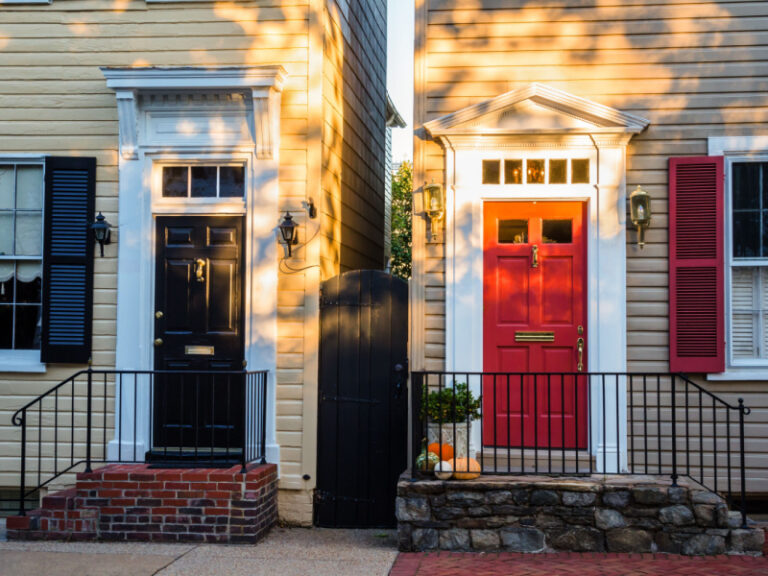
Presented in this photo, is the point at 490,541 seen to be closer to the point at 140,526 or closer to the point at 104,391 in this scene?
the point at 140,526

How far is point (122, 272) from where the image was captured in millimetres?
8141

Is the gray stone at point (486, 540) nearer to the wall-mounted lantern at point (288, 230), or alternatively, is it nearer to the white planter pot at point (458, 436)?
the white planter pot at point (458, 436)

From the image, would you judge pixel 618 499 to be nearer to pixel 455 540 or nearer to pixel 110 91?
pixel 455 540

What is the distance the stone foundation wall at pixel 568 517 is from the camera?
652 centimetres

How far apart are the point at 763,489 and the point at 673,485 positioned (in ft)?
4.52

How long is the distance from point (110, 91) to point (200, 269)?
1.86 metres

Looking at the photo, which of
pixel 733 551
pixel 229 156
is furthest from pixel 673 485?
pixel 229 156

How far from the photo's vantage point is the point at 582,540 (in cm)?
661

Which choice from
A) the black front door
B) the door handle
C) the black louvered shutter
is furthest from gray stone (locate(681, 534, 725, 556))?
the black louvered shutter

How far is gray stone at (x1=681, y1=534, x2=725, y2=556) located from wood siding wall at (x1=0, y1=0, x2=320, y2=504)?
10.6 feet

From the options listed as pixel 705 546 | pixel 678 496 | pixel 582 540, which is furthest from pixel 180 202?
pixel 705 546

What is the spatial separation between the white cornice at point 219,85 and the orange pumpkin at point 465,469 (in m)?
3.15

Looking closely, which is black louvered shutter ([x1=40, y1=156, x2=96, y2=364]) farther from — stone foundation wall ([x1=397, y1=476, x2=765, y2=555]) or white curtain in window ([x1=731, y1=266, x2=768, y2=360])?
white curtain in window ([x1=731, y1=266, x2=768, y2=360])

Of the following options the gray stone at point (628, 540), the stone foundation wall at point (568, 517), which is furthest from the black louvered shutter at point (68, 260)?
the gray stone at point (628, 540)
